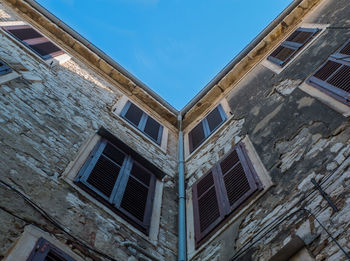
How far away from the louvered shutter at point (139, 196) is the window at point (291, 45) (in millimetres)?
3946

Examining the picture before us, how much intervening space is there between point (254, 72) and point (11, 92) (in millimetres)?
5785

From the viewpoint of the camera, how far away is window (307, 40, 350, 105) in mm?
5438

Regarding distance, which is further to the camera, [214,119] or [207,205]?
[214,119]

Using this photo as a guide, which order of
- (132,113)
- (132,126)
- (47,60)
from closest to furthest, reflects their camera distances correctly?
(47,60), (132,126), (132,113)

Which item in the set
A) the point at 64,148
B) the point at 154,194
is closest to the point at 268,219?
the point at 154,194

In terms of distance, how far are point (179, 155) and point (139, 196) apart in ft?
7.80

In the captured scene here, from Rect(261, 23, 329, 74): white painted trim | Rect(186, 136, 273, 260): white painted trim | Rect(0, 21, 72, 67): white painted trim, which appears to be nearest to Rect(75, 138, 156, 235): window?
Rect(186, 136, 273, 260): white painted trim

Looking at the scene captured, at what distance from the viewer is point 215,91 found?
32.5ft

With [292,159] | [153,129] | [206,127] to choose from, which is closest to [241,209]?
[292,159]

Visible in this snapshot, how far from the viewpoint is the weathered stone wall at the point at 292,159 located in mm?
3979

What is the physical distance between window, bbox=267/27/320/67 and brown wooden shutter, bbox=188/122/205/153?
2394mm

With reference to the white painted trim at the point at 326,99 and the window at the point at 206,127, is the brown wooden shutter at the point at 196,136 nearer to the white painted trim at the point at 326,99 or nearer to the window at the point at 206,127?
the window at the point at 206,127

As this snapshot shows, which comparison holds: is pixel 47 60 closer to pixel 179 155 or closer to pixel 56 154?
pixel 56 154

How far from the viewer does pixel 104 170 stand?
19.8 ft
